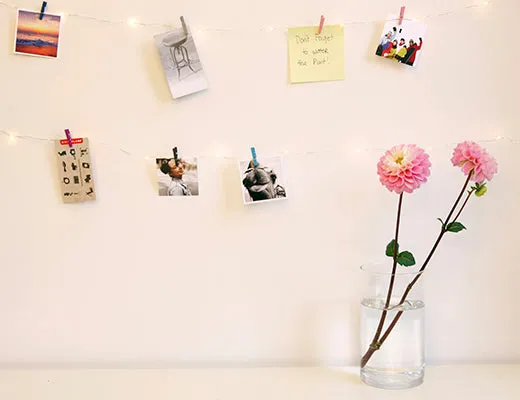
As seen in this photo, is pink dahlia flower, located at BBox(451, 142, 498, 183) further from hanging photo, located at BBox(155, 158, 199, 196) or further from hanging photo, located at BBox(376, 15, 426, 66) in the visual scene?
hanging photo, located at BBox(155, 158, 199, 196)

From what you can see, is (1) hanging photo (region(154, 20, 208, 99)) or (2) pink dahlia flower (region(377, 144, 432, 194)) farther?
(1) hanging photo (region(154, 20, 208, 99))

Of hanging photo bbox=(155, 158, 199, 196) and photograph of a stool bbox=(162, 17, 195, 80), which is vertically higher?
photograph of a stool bbox=(162, 17, 195, 80)

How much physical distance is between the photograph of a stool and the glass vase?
0.56 m

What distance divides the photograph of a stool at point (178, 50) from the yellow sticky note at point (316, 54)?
0.21 metres

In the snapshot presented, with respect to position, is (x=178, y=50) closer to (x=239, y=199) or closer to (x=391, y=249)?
(x=239, y=199)

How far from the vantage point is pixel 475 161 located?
1.11 meters

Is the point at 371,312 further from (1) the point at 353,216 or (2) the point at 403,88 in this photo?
(2) the point at 403,88

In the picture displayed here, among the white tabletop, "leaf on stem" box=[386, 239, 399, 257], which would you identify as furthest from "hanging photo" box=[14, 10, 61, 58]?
"leaf on stem" box=[386, 239, 399, 257]

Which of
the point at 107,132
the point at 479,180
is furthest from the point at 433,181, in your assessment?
the point at 107,132

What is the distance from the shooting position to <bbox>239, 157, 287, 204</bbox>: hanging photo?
Result: 1251 mm

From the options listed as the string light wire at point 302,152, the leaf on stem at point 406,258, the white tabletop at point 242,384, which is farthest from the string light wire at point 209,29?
the white tabletop at point 242,384

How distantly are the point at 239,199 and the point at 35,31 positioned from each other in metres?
0.55

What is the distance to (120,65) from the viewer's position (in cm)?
128

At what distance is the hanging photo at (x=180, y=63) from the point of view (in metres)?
1.25
